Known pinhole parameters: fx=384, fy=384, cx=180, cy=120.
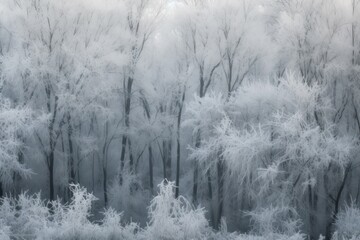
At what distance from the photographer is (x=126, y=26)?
20.9 meters

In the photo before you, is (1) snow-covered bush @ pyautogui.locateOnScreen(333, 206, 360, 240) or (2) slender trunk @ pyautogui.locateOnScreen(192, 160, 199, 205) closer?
(1) snow-covered bush @ pyautogui.locateOnScreen(333, 206, 360, 240)

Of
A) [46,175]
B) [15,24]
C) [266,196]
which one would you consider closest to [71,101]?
[15,24]

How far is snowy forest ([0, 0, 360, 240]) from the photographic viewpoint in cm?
1505

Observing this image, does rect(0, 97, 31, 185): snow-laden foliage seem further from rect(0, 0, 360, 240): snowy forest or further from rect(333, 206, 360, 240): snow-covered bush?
rect(333, 206, 360, 240): snow-covered bush

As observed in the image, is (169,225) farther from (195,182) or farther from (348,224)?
(195,182)

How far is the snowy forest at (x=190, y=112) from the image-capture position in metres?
15.0

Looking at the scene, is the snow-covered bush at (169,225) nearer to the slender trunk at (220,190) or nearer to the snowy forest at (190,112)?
the snowy forest at (190,112)

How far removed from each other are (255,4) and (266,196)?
10.1 m

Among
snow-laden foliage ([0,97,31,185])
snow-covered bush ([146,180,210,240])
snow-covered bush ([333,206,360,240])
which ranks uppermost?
snow-laden foliage ([0,97,31,185])

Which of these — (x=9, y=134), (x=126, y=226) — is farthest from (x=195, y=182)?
(x=9, y=134)

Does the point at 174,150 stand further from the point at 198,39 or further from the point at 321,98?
the point at 321,98

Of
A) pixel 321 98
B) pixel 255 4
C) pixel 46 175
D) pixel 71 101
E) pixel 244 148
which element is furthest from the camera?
pixel 46 175

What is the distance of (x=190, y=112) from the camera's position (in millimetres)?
20078

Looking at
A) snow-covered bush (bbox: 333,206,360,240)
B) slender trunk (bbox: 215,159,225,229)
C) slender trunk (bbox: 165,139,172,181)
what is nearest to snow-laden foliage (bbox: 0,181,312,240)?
snow-covered bush (bbox: 333,206,360,240)
